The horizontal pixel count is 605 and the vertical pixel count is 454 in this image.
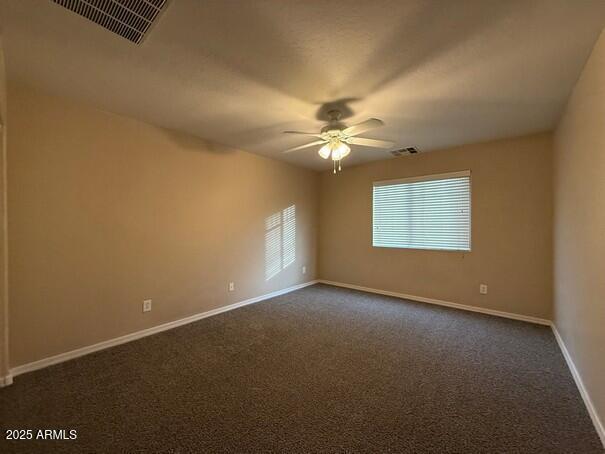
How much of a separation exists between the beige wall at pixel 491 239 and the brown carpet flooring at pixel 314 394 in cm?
67

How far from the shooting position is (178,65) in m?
1.92

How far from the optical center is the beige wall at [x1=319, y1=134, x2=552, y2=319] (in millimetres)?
3266

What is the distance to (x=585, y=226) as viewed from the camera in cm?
191

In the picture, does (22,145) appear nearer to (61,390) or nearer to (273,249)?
(61,390)

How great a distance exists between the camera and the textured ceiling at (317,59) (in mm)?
1438

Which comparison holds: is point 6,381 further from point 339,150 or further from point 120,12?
point 339,150

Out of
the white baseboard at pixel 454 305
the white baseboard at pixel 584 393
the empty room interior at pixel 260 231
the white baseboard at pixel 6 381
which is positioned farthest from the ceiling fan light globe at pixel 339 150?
the white baseboard at pixel 6 381

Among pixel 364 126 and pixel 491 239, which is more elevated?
pixel 364 126

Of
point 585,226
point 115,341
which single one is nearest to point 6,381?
point 115,341

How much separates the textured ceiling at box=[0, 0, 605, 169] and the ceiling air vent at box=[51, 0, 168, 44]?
0.19 feet

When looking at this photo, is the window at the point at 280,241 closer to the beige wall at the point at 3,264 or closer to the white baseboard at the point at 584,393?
the beige wall at the point at 3,264

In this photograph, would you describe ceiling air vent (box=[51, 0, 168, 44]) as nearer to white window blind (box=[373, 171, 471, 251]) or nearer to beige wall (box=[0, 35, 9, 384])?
beige wall (box=[0, 35, 9, 384])

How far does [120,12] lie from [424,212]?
417cm

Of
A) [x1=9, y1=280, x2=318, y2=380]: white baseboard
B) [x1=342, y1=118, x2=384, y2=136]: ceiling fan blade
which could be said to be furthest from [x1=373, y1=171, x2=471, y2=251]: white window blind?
[x1=9, y1=280, x2=318, y2=380]: white baseboard
